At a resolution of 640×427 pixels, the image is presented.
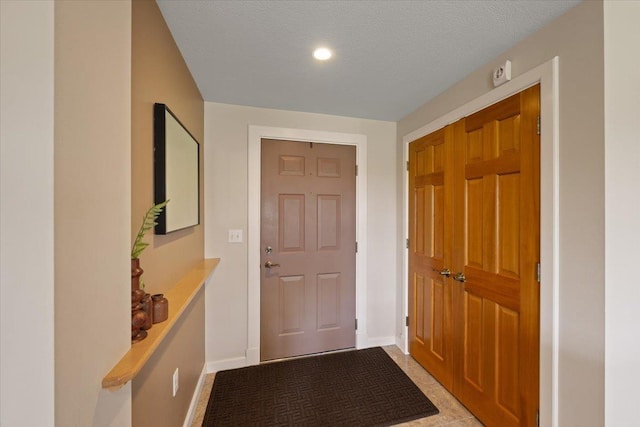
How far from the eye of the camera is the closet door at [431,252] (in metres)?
2.00

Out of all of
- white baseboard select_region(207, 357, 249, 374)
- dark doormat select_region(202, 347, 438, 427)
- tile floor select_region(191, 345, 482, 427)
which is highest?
white baseboard select_region(207, 357, 249, 374)

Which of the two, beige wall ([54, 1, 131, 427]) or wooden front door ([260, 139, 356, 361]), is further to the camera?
wooden front door ([260, 139, 356, 361])

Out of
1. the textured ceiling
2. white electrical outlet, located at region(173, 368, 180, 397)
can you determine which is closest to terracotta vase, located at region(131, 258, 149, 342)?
white electrical outlet, located at region(173, 368, 180, 397)

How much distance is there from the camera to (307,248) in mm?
2482

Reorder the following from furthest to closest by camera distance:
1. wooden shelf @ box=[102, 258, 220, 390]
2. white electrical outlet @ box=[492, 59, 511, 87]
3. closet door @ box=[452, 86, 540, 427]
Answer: white electrical outlet @ box=[492, 59, 511, 87] < closet door @ box=[452, 86, 540, 427] < wooden shelf @ box=[102, 258, 220, 390]

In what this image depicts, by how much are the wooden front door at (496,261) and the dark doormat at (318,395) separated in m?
0.45

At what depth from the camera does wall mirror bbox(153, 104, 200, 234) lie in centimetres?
117

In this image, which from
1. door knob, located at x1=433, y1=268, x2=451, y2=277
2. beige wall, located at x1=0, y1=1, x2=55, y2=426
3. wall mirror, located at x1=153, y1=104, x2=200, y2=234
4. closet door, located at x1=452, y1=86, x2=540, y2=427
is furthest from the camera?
door knob, located at x1=433, y1=268, x2=451, y2=277

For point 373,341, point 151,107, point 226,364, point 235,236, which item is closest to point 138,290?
point 151,107

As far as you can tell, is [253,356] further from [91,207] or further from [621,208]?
[621,208]

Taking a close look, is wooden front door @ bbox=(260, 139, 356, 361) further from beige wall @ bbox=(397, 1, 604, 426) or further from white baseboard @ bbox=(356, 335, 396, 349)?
beige wall @ bbox=(397, 1, 604, 426)

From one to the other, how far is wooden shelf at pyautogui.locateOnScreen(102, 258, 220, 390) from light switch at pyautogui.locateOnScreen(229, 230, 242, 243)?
22.7 inches

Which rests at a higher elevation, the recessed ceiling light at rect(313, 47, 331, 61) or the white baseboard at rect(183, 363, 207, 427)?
the recessed ceiling light at rect(313, 47, 331, 61)

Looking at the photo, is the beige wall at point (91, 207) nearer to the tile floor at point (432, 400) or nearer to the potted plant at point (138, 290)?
the potted plant at point (138, 290)
